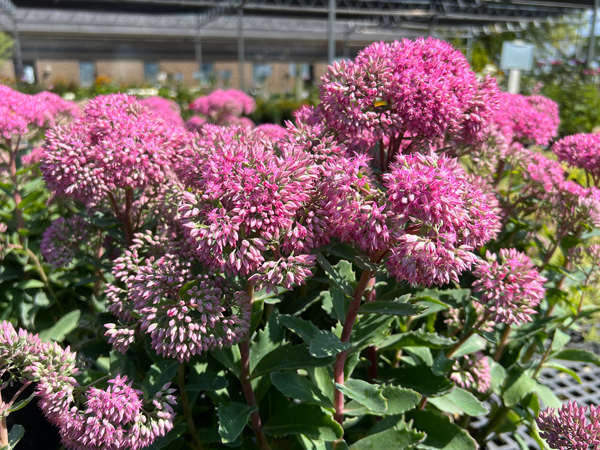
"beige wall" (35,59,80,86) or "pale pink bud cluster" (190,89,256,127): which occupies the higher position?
"pale pink bud cluster" (190,89,256,127)

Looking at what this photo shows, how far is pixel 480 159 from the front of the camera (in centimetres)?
169

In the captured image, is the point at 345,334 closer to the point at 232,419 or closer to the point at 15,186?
the point at 232,419

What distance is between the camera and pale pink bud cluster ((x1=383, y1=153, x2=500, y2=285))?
886mm

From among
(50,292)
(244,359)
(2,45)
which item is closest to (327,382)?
(244,359)

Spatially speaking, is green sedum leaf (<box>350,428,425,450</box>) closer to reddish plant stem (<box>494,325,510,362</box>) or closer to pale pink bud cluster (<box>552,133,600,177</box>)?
reddish plant stem (<box>494,325,510,362</box>)

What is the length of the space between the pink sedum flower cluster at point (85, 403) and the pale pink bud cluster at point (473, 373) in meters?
0.97

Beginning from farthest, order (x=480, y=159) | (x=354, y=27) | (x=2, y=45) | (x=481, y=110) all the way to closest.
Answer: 1. (x=354, y=27)
2. (x=2, y=45)
3. (x=480, y=159)
4. (x=481, y=110)

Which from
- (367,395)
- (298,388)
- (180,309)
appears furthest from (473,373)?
(180,309)

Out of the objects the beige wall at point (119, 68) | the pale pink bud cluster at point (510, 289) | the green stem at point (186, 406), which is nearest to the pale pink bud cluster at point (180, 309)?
the green stem at point (186, 406)

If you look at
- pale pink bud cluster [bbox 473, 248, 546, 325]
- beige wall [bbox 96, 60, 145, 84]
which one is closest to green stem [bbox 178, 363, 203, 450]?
pale pink bud cluster [bbox 473, 248, 546, 325]

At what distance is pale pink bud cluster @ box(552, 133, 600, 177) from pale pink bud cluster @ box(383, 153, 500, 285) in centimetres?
100

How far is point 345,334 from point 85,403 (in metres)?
0.61

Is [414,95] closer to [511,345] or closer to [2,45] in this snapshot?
Result: [511,345]

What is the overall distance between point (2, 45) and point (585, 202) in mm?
20733
